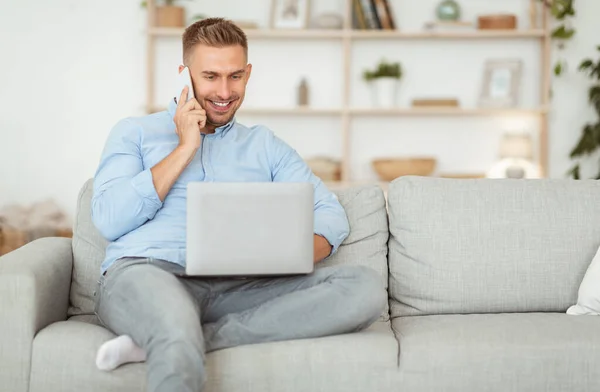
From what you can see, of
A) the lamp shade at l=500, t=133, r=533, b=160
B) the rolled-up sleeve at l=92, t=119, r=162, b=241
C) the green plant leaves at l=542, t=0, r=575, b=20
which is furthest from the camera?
the lamp shade at l=500, t=133, r=533, b=160

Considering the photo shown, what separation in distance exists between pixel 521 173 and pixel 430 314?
266 centimetres

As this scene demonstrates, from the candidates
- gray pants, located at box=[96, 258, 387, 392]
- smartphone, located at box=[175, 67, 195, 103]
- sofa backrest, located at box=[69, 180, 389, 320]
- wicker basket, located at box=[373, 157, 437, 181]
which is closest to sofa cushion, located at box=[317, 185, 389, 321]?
sofa backrest, located at box=[69, 180, 389, 320]

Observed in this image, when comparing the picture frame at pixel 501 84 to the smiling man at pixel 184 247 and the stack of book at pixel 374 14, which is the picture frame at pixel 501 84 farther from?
the smiling man at pixel 184 247

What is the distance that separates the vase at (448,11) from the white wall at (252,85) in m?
0.12

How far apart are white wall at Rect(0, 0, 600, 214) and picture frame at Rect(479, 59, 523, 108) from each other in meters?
0.08

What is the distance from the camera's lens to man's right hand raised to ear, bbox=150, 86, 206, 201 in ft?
6.80

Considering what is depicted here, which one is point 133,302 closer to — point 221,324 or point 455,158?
point 221,324

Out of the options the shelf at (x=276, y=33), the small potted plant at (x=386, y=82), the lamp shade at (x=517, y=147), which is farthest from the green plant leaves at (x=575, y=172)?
the shelf at (x=276, y=33)

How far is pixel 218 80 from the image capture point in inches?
89.1

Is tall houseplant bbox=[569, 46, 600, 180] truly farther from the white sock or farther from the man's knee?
the white sock

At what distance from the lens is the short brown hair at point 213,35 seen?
2273mm

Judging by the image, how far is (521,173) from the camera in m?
4.71

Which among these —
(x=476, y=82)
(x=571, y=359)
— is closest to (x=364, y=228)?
(x=571, y=359)

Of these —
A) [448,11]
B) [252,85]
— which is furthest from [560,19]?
[252,85]
